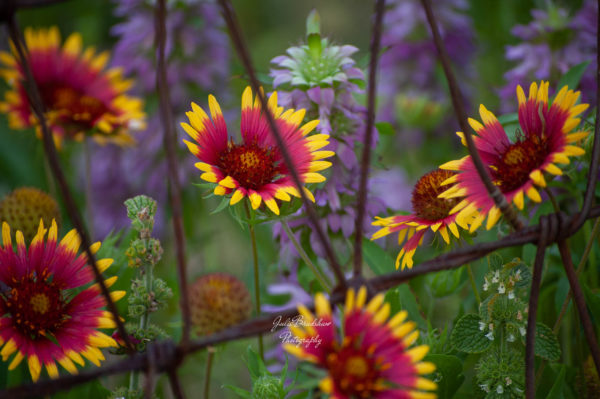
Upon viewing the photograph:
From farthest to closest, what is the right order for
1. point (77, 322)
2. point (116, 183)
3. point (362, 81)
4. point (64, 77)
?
1. point (116, 183)
2. point (64, 77)
3. point (362, 81)
4. point (77, 322)

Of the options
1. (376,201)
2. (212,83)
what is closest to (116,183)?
(212,83)

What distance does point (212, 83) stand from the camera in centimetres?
115

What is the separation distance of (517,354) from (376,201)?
0.83ft

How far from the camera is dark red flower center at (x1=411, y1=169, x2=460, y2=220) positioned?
452 millimetres

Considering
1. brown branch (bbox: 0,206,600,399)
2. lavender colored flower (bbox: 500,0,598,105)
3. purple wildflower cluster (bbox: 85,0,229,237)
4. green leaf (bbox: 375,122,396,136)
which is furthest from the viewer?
purple wildflower cluster (bbox: 85,0,229,237)

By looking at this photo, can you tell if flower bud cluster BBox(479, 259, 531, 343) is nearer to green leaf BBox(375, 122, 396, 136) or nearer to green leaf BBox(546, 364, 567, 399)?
green leaf BBox(546, 364, 567, 399)

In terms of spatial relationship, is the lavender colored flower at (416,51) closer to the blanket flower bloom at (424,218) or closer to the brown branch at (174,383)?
the blanket flower bloom at (424,218)

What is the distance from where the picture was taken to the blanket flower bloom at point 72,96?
0.85 m

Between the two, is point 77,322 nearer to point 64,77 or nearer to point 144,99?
point 64,77

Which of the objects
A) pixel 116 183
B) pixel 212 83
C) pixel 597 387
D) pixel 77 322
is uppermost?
pixel 212 83

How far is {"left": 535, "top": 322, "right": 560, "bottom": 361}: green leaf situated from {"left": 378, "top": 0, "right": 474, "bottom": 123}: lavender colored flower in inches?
32.0

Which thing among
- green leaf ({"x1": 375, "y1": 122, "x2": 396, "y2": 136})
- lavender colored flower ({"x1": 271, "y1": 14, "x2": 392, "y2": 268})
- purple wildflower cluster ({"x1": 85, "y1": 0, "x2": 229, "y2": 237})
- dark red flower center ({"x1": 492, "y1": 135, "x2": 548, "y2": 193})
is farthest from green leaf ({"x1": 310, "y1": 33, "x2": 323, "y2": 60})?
purple wildflower cluster ({"x1": 85, "y1": 0, "x2": 229, "y2": 237})

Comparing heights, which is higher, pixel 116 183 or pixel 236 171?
pixel 116 183

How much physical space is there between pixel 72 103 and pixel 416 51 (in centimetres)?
74
